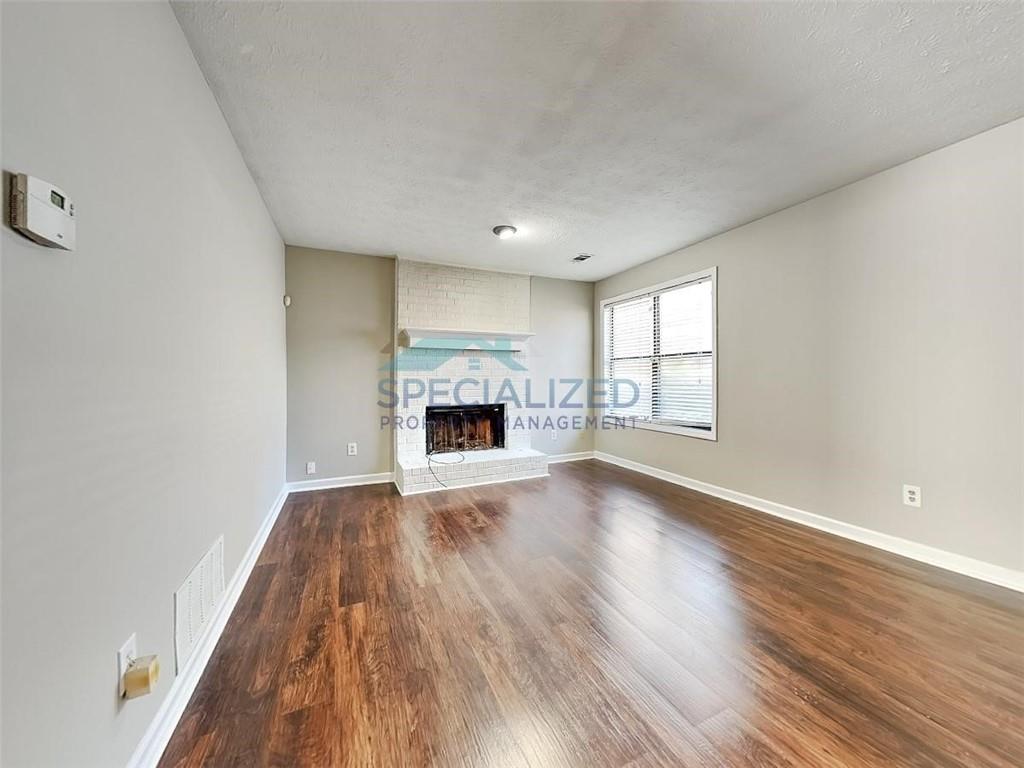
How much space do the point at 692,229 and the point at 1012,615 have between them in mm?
3043

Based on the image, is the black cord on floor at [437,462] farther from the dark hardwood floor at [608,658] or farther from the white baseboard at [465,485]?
the dark hardwood floor at [608,658]

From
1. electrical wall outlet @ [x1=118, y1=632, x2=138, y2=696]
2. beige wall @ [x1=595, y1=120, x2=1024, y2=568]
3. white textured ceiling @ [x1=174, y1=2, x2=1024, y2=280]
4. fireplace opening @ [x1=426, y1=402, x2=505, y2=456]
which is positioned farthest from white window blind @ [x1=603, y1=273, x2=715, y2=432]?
electrical wall outlet @ [x1=118, y1=632, x2=138, y2=696]

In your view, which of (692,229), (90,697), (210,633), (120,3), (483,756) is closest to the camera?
(90,697)

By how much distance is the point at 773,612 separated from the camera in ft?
5.96

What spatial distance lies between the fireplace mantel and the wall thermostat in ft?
9.99

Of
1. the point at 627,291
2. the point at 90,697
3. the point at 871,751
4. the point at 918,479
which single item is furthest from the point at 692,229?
the point at 90,697

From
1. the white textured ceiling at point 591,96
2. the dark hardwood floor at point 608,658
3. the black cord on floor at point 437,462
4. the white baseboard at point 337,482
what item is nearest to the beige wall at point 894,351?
the white textured ceiling at point 591,96

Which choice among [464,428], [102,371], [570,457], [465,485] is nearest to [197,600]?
[102,371]

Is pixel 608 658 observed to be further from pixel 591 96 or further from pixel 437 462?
pixel 437 462

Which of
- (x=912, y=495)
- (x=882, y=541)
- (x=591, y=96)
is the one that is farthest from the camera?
(x=882, y=541)

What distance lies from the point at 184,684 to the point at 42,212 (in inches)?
60.8

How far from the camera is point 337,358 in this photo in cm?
391

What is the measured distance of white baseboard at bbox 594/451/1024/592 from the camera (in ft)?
6.67

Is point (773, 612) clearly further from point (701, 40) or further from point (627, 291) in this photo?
point (627, 291)
